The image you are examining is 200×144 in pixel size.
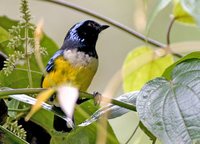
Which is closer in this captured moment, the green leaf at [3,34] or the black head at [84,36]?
the green leaf at [3,34]

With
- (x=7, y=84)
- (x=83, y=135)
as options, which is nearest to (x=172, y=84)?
(x=83, y=135)

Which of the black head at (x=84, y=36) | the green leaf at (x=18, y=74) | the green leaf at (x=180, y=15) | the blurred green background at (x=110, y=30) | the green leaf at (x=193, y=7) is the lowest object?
the blurred green background at (x=110, y=30)

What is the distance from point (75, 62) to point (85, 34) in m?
0.30

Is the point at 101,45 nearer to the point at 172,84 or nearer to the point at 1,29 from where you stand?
the point at 1,29

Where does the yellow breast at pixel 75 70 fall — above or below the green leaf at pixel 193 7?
below

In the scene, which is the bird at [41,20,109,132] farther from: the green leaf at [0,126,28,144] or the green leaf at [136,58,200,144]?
the green leaf at [136,58,200,144]

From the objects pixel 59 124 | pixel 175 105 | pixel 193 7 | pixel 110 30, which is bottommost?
pixel 110 30

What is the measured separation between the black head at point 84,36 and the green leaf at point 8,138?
740 millimetres

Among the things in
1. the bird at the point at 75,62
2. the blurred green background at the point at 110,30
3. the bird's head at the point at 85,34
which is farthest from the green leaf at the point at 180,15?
the blurred green background at the point at 110,30

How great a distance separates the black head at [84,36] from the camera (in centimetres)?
199

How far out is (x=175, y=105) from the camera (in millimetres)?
1054

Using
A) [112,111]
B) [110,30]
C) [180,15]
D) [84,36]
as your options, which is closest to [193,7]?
[112,111]

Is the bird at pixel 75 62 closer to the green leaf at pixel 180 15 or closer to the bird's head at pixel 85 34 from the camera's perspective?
the bird's head at pixel 85 34

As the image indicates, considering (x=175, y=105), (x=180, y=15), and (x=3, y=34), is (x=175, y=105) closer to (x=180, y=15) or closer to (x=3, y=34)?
(x=180, y=15)
